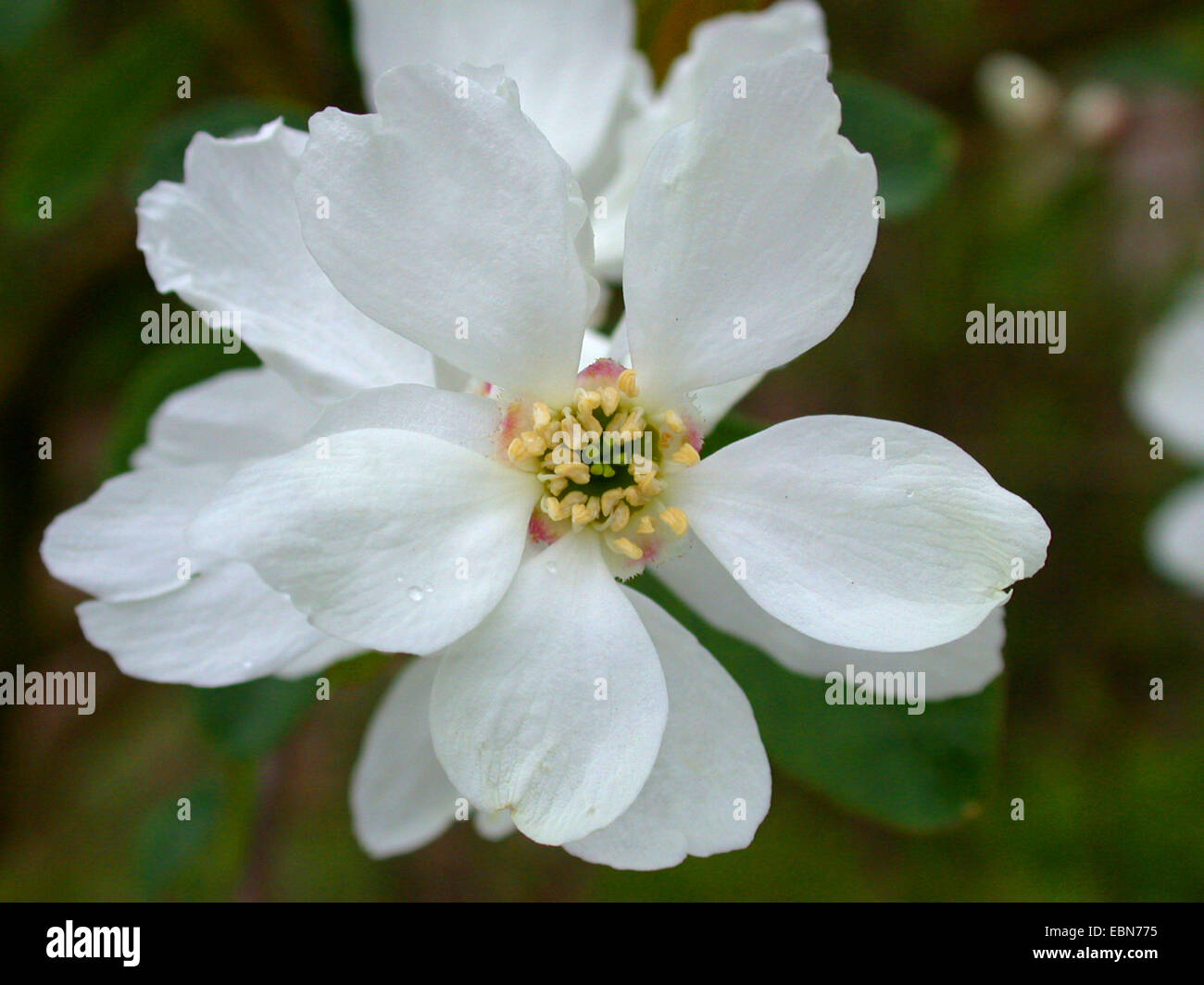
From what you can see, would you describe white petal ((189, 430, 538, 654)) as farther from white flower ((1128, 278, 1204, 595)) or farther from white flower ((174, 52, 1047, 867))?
white flower ((1128, 278, 1204, 595))

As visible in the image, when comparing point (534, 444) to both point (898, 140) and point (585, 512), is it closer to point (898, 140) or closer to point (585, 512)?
point (585, 512)

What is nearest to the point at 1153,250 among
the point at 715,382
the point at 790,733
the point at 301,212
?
the point at 790,733

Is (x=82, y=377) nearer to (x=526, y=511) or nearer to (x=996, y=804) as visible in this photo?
(x=526, y=511)

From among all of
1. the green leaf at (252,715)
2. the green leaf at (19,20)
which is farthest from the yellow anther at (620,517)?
the green leaf at (19,20)

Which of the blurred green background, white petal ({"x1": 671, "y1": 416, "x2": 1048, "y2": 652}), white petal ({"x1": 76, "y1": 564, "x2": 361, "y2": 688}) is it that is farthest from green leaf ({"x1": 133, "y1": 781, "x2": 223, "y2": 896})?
white petal ({"x1": 671, "y1": 416, "x2": 1048, "y2": 652})

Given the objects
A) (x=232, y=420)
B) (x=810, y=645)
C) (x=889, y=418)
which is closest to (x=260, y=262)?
(x=232, y=420)
